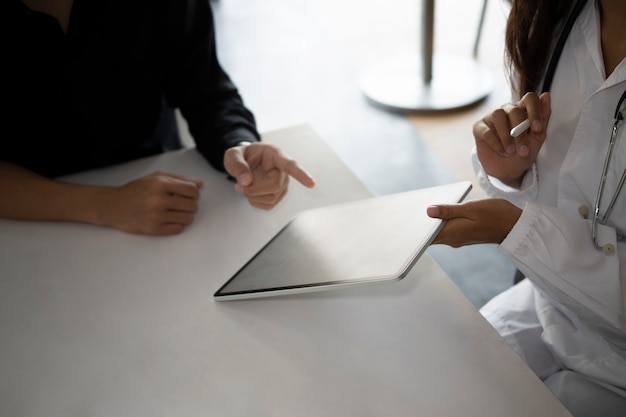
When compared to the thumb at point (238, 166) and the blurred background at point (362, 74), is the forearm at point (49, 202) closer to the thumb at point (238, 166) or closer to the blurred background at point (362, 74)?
the thumb at point (238, 166)

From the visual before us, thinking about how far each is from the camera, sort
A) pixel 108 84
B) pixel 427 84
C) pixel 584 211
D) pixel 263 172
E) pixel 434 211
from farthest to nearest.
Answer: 1. pixel 427 84
2. pixel 108 84
3. pixel 263 172
4. pixel 584 211
5. pixel 434 211

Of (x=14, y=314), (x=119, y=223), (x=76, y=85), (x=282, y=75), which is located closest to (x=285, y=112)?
(x=282, y=75)

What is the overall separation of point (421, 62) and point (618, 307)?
201cm

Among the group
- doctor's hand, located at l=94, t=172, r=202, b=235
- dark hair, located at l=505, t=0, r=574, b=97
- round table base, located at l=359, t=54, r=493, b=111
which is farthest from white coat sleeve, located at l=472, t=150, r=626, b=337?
round table base, located at l=359, t=54, r=493, b=111

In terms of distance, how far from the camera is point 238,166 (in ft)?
2.95

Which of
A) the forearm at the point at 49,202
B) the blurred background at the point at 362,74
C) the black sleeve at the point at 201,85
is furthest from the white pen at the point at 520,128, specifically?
the blurred background at the point at 362,74

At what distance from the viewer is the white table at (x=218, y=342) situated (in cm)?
61

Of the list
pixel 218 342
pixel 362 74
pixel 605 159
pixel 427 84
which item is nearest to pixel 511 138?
pixel 605 159

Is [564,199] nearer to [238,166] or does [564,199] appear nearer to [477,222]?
[477,222]

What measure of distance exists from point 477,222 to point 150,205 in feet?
1.64

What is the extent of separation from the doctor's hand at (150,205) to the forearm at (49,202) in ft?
0.05

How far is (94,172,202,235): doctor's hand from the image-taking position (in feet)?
2.80

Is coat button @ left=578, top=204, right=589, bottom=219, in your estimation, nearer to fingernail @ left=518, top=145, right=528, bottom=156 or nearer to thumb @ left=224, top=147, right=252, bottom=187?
fingernail @ left=518, top=145, right=528, bottom=156

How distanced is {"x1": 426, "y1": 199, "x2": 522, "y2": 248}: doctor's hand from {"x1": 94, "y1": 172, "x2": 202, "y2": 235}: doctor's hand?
1.36ft
